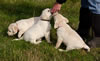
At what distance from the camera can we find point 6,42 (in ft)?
22.5

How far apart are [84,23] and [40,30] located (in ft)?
4.37

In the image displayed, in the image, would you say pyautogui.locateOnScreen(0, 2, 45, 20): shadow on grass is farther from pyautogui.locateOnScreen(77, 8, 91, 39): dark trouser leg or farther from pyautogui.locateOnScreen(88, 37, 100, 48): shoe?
pyautogui.locateOnScreen(88, 37, 100, 48): shoe

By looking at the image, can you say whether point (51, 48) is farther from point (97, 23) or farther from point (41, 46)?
point (97, 23)

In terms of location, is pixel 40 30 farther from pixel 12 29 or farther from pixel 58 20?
pixel 12 29

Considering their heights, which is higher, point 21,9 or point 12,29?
point 21,9

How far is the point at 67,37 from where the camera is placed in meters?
6.54

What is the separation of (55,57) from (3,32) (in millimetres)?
1972

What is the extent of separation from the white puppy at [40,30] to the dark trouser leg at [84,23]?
1.05 metres

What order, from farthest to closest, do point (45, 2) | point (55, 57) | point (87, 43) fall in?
point (45, 2) → point (87, 43) → point (55, 57)

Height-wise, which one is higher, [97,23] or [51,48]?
[97,23]

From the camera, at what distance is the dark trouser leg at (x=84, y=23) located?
7565 mm

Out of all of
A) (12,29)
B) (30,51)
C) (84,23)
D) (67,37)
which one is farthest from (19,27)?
(84,23)

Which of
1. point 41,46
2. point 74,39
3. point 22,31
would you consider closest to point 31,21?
point 22,31

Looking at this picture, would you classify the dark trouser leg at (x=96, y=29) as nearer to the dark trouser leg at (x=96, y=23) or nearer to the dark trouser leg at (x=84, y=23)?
the dark trouser leg at (x=96, y=23)
